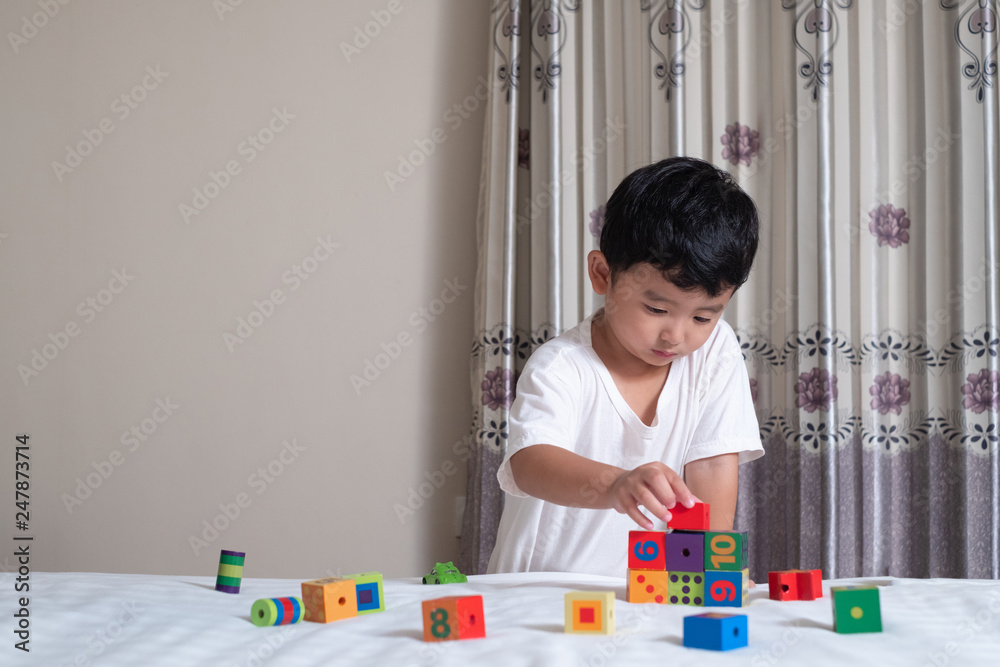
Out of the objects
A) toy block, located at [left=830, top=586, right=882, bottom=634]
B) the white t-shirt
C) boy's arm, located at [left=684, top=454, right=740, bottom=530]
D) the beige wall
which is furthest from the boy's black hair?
the beige wall

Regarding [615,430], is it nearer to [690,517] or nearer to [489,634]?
[690,517]

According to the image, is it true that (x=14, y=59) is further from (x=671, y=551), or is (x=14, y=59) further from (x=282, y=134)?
(x=671, y=551)

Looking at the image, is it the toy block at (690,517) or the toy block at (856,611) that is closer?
the toy block at (856,611)

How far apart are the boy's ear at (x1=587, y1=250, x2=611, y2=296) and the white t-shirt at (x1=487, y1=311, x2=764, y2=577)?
10 cm

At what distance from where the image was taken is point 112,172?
2.20 m

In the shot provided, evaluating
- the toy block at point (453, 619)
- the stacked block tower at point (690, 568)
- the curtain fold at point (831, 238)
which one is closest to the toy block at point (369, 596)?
the toy block at point (453, 619)

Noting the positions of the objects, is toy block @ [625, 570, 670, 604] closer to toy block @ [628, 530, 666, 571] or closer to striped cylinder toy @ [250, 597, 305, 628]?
toy block @ [628, 530, 666, 571]

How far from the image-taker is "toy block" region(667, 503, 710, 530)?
854 mm

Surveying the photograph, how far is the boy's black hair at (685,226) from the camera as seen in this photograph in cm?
105

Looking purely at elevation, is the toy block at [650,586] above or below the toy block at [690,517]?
below

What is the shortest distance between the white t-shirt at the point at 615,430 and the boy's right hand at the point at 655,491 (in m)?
0.29

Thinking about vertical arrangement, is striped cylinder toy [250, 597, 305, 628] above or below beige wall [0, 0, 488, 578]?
below

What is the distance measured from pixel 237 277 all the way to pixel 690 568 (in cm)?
163

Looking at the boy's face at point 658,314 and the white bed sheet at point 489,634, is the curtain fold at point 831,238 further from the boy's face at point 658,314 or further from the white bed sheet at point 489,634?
the white bed sheet at point 489,634
